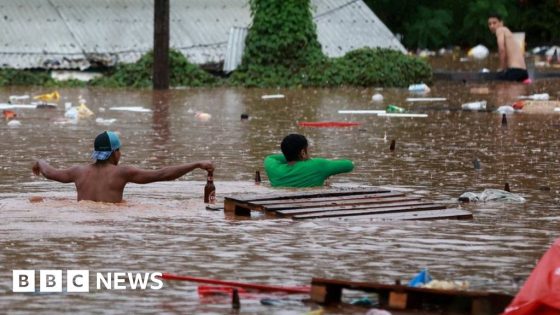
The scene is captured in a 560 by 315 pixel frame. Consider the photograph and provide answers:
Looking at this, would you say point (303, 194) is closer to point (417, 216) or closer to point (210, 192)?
point (210, 192)

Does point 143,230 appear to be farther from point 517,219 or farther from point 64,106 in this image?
point 64,106

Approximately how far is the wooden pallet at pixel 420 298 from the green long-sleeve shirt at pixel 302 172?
4.88m

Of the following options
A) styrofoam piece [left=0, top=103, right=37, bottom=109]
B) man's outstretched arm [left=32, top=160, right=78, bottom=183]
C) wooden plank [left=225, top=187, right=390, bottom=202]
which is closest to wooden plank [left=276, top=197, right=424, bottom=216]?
wooden plank [left=225, top=187, right=390, bottom=202]

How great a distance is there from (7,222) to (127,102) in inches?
580

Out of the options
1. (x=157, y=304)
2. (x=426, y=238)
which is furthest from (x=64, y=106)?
(x=157, y=304)

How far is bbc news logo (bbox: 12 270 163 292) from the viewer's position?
25.8 ft

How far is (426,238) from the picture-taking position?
377 inches

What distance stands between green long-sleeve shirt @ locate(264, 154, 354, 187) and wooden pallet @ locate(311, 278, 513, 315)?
4878mm

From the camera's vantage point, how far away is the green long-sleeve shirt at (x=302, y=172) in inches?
486

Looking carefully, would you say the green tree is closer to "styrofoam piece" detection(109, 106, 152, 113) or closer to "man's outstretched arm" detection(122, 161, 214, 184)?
"styrofoam piece" detection(109, 106, 152, 113)

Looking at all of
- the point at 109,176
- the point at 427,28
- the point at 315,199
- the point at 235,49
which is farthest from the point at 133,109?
the point at 427,28

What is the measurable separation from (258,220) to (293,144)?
182 centimetres

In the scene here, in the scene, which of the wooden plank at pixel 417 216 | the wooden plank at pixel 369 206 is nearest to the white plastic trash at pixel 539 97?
the wooden plank at pixel 369 206

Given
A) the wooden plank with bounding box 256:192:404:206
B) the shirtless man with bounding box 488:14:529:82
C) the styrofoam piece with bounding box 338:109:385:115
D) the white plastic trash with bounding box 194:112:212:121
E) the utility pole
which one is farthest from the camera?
the utility pole
